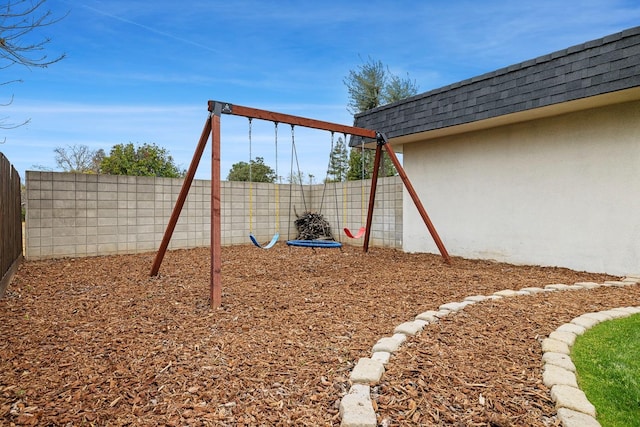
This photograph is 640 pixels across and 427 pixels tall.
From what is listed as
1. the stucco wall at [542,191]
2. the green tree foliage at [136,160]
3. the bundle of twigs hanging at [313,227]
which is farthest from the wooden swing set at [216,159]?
the green tree foliage at [136,160]

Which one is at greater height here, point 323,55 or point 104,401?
point 323,55

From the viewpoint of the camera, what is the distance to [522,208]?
5.72m

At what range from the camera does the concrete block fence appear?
610cm

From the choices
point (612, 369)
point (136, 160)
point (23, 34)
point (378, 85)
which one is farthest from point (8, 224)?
point (378, 85)

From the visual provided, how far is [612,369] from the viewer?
2.10 metres

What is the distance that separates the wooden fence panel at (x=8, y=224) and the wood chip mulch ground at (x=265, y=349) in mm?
237

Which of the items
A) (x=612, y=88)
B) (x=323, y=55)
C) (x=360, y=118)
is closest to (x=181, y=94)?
(x=323, y=55)

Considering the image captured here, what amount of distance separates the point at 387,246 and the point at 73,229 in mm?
5736

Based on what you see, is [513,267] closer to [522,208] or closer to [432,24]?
[522,208]

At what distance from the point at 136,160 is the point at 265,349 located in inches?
496

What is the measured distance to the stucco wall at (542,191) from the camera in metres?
4.71

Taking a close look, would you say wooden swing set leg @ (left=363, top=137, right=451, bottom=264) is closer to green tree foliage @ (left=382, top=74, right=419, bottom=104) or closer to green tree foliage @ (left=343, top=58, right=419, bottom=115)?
green tree foliage @ (left=343, top=58, right=419, bottom=115)

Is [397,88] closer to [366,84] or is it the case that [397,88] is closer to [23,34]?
[366,84]

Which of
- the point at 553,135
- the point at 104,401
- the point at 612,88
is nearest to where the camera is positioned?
the point at 104,401
